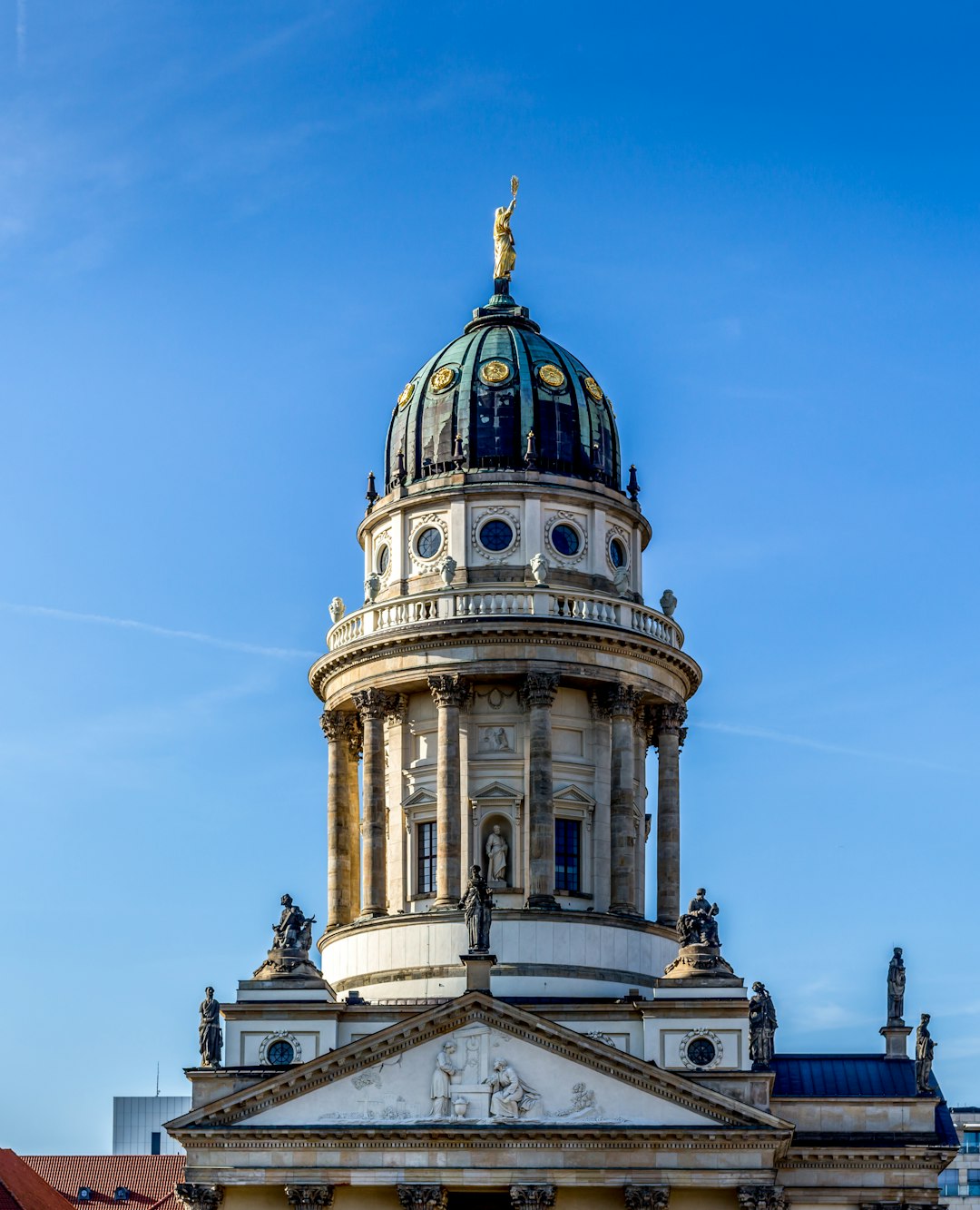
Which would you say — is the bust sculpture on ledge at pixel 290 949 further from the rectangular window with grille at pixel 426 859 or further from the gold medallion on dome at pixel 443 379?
the gold medallion on dome at pixel 443 379

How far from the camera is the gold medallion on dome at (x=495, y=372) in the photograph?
84188 millimetres

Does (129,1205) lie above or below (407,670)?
below

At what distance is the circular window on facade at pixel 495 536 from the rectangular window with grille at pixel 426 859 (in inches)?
367

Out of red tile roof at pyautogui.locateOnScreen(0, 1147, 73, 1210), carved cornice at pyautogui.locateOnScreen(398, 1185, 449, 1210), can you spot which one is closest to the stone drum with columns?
carved cornice at pyautogui.locateOnScreen(398, 1185, 449, 1210)

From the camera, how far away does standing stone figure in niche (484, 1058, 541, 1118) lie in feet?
225

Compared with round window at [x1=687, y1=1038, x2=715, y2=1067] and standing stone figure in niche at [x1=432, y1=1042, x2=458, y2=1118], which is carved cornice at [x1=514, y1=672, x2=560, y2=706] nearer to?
round window at [x1=687, y1=1038, x2=715, y2=1067]

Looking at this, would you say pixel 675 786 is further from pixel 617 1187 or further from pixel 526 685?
pixel 617 1187

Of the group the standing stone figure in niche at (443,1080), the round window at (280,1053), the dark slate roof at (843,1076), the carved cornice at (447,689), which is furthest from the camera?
the carved cornice at (447,689)

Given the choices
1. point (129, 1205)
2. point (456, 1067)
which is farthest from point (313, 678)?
point (129, 1205)

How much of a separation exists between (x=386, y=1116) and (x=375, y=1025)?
4636mm

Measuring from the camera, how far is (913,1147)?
7288 centimetres

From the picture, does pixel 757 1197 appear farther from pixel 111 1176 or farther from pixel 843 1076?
pixel 111 1176

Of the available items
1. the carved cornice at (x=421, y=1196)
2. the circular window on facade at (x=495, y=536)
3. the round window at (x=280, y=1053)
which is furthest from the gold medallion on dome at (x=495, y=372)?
the carved cornice at (x=421, y=1196)

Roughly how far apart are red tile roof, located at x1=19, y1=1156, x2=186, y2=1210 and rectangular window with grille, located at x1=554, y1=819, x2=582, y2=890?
40.1 meters
